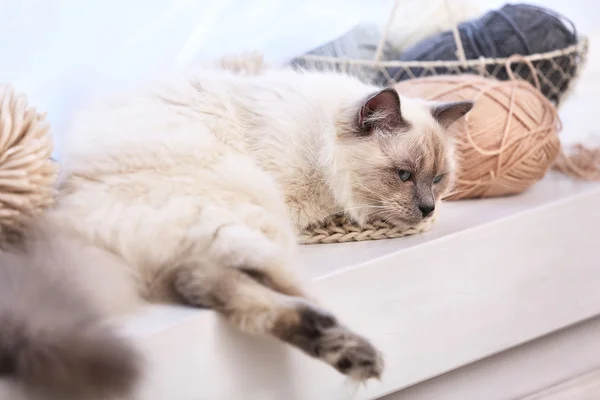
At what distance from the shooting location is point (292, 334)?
790 millimetres

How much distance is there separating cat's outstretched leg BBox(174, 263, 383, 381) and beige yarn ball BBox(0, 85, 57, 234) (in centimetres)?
23

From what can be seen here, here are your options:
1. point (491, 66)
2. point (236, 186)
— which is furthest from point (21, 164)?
point (491, 66)

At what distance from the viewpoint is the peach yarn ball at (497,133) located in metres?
1.36

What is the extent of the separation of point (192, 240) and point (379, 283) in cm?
36

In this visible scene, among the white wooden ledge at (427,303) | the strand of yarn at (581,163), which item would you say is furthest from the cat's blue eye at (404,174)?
the strand of yarn at (581,163)

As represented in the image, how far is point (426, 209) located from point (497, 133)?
1.10ft

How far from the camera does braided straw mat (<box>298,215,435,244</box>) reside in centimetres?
118

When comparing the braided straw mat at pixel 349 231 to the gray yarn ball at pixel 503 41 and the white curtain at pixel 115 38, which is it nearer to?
the white curtain at pixel 115 38

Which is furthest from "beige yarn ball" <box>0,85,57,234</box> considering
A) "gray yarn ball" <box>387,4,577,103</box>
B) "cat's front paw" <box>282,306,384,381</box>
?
"gray yarn ball" <box>387,4,577,103</box>

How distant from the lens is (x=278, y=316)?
2.60 ft

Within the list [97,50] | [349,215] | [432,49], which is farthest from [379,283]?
[432,49]

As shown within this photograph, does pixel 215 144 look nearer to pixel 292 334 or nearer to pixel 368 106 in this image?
pixel 368 106

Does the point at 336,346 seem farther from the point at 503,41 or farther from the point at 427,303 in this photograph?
the point at 503,41

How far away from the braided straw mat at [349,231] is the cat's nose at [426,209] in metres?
0.04
